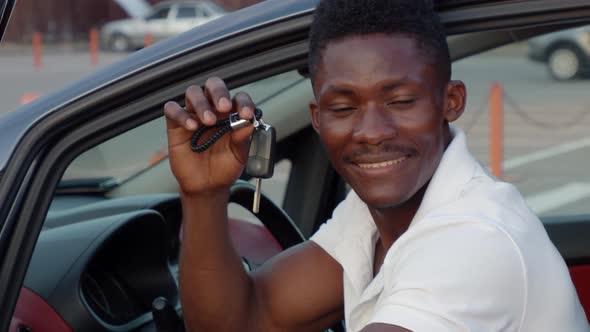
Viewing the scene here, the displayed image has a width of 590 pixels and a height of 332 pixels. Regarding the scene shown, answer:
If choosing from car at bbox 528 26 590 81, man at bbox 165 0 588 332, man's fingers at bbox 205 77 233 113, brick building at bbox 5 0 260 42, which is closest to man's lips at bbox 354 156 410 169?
man at bbox 165 0 588 332

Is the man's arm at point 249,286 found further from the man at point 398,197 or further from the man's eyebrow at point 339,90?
the man's eyebrow at point 339,90

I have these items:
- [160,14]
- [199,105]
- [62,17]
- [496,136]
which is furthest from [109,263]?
[62,17]

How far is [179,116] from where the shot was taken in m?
1.69

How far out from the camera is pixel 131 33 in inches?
1053

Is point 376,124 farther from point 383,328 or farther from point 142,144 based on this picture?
point 142,144

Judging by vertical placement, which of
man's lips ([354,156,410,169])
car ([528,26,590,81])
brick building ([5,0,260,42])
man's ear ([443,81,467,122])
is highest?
man's ear ([443,81,467,122])

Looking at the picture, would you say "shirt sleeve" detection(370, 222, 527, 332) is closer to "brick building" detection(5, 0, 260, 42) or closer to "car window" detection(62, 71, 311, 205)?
"car window" detection(62, 71, 311, 205)

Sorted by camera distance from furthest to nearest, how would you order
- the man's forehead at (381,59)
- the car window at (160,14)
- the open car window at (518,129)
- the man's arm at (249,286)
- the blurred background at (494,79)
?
the car window at (160,14), the blurred background at (494,79), the open car window at (518,129), the man's arm at (249,286), the man's forehead at (381,59)

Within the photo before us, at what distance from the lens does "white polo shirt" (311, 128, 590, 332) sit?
4.78 feet

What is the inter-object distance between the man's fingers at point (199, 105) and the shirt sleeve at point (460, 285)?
377 mm

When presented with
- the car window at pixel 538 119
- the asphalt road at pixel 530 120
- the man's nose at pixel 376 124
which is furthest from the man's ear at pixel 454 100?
the asphalt road at pixel 530 120

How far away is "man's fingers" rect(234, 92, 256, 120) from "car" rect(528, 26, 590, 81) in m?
15.7

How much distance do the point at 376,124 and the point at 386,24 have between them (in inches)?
6.1

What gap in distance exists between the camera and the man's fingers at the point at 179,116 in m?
1.69
